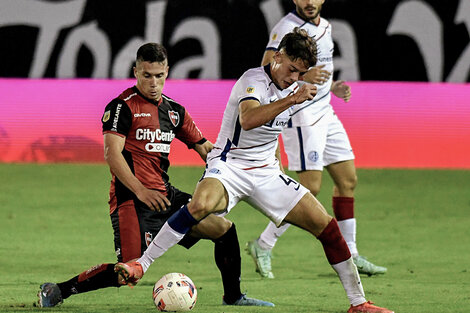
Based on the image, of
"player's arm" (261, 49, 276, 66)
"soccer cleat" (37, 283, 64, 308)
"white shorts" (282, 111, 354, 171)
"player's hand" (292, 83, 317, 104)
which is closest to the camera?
"player's hand" (292, 83, 317, 104)

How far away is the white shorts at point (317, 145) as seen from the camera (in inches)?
337

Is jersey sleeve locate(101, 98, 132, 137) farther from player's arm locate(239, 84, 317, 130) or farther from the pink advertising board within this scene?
the pink advertising board

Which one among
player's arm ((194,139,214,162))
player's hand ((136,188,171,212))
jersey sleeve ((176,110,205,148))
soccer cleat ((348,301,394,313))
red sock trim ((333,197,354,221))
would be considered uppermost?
jersey sleeve ((176,110,205,148))

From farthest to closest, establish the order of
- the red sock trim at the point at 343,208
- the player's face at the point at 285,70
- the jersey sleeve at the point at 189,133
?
the red sock trim at the point at 343,208 → the jersey sleeve at the point at 189,133 → the player's face at the point at 285,70

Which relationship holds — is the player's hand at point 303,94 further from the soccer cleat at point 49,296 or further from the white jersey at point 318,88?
the white jersey at point 318,88

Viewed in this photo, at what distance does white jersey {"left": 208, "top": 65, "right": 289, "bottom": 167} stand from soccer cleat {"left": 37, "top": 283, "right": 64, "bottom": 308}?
4.25 feet

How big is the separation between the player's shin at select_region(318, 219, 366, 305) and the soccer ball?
869 millimetres

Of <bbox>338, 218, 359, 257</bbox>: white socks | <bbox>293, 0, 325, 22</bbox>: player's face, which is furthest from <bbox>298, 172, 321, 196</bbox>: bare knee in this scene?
<bbox>293, 0, 325, 22</bbox>: player's face

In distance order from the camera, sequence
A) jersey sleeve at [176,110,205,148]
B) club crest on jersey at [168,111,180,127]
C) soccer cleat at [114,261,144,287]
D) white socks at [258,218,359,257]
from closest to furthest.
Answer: soccer cleat at [114,261,144,287] < club crest on jersey at [168,111,180,127] < jersey sleeve at [176,110,205,148] < white socks at [258,218,359,257]

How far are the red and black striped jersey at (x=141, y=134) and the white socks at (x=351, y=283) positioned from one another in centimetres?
128

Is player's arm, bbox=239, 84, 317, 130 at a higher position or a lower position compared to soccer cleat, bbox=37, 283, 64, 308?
higher

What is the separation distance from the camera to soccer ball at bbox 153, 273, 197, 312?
6.28 meters

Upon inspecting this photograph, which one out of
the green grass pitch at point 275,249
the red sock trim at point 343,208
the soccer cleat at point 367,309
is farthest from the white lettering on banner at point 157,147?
the red sock trim at point 343,208

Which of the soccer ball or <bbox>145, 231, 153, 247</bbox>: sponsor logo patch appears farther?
<bbox>145, 231, 153, 247</bbox>: sponsor logo patch
